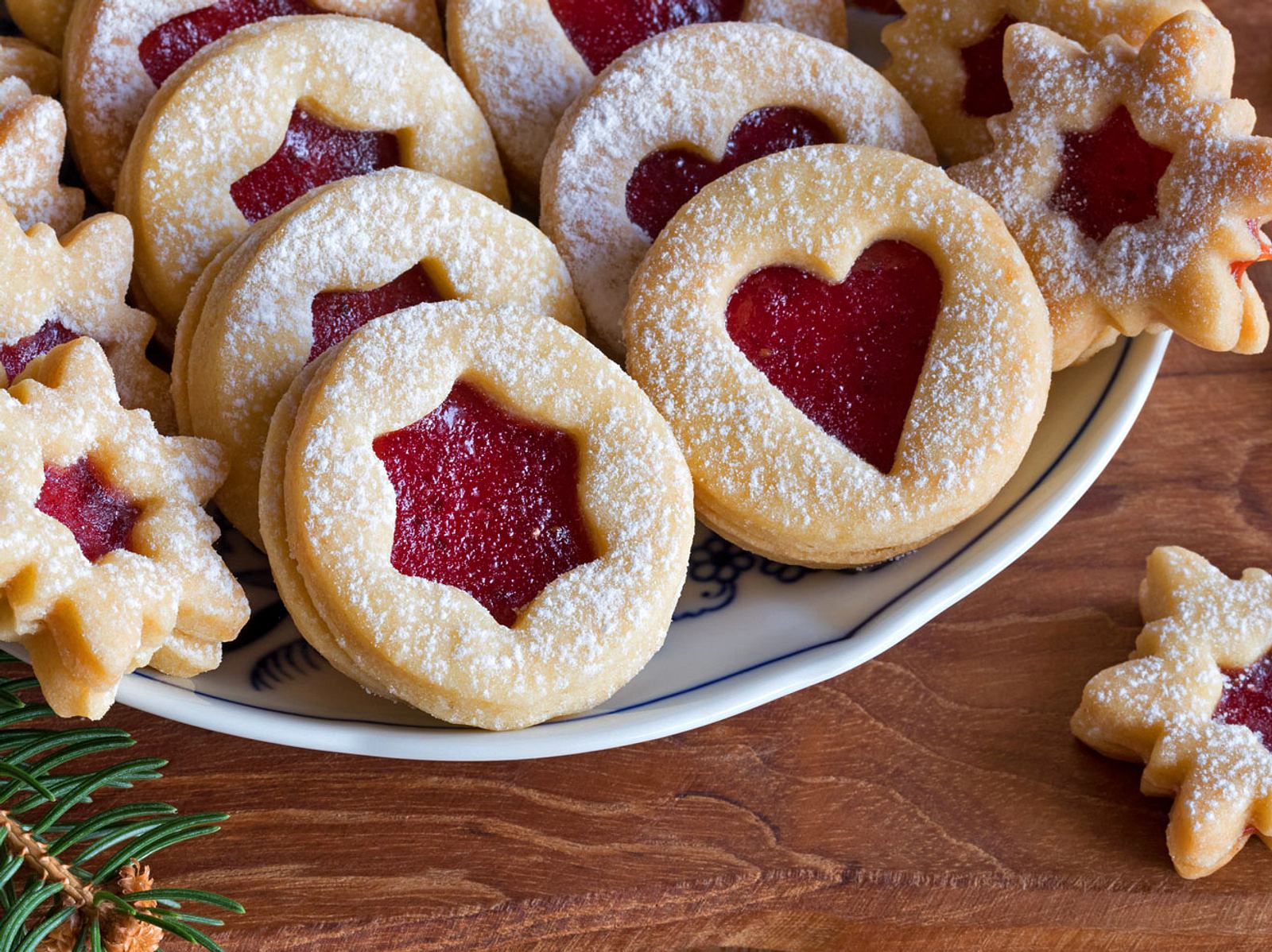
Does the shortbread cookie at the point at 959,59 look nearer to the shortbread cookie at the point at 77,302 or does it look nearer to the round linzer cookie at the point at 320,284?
the round linzer cookie at the point at 320,284

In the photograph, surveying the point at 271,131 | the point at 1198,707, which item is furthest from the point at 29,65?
the point at 1198,707

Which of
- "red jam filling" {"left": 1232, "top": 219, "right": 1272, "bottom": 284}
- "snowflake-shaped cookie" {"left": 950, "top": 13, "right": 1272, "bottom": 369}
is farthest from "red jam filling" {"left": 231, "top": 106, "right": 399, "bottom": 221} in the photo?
"red jam filling" {"left": 1232, "top": 219, "right": 1272, "bottom": 284}

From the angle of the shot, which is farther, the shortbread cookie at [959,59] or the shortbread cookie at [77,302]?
the shortbread cookie at [959,59]

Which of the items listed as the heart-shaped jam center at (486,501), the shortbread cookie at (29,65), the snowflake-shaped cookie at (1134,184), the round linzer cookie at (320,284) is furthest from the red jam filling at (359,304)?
the snowflake-shaped cookie at (1134,184)

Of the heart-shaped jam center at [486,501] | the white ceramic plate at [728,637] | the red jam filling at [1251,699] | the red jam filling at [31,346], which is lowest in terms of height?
the red jam filling at [1251,699]

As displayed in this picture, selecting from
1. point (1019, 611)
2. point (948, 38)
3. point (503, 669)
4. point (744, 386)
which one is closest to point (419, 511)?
point (503, 669)

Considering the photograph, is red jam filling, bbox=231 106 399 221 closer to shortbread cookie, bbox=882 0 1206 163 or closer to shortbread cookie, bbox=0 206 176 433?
shortbread cookie, bbox=0 206 176 433
